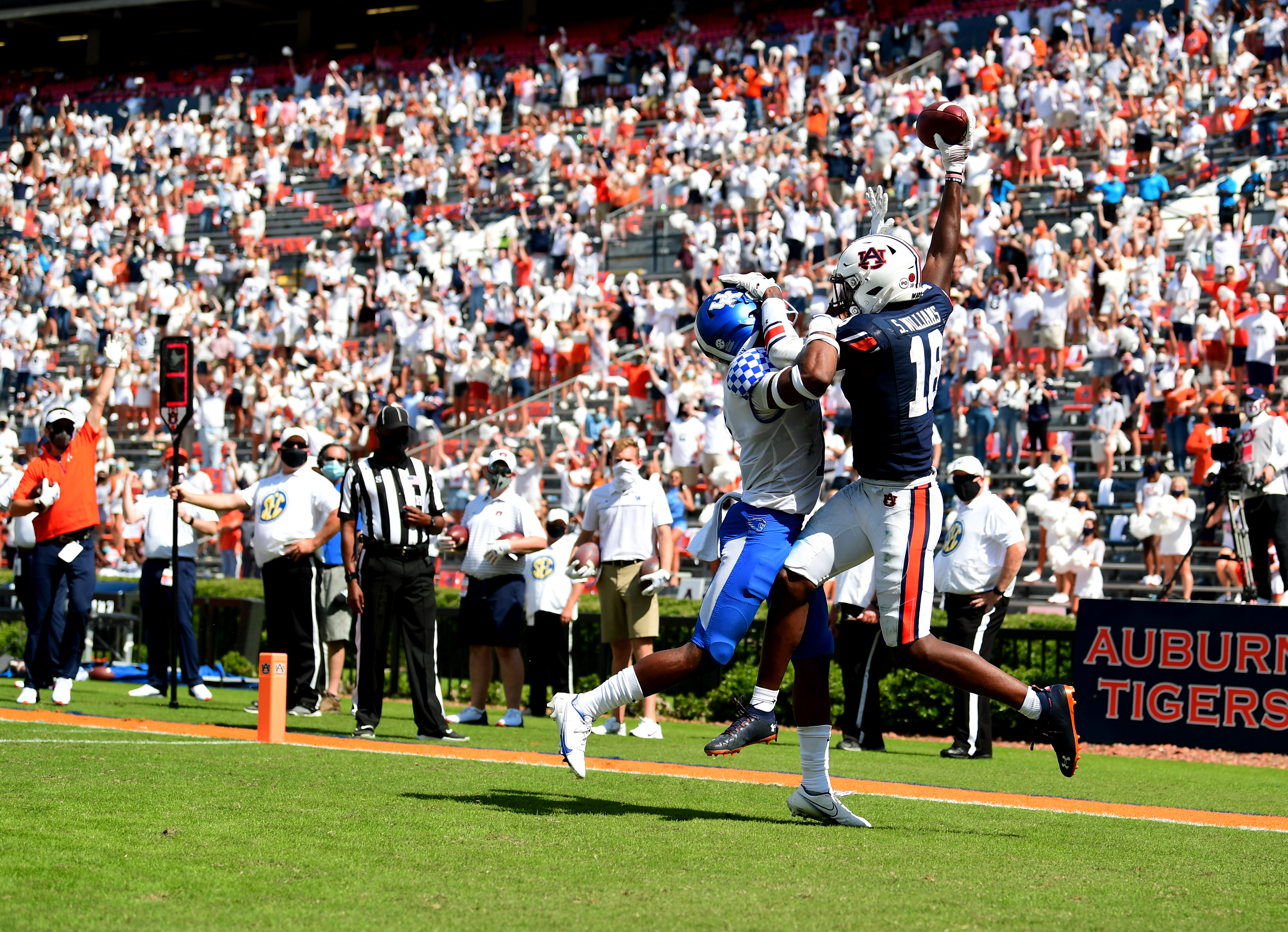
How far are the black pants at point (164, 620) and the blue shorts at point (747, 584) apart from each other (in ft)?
25.2

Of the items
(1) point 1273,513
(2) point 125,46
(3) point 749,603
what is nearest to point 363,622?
(3) point 749,603

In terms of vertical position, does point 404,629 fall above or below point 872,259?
below

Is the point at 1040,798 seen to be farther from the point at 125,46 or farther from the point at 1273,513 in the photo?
the point at 125,46

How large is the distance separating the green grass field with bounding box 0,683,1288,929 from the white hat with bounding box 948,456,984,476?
127 inches

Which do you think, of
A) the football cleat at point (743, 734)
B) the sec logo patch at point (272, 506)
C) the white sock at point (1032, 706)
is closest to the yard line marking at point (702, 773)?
the white sock at point (1032, 706)

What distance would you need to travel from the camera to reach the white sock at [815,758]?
6.65m

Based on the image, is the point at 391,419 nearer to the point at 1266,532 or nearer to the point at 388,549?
the point at 388,549

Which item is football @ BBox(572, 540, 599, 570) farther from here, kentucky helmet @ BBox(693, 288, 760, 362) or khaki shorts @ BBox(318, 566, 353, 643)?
kentucky helmet @ BBox(693, 288, 760, 362)

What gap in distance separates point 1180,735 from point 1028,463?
8.19 metres

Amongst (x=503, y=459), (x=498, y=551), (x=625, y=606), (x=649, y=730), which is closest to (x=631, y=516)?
(x=625, y=606)

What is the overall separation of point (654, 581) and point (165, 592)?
4.65 metres

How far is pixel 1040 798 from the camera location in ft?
26.1

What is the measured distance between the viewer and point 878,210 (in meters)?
7.07

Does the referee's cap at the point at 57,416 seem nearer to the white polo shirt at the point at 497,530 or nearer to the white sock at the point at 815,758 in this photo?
the white polo shirt at the point at 497,530
